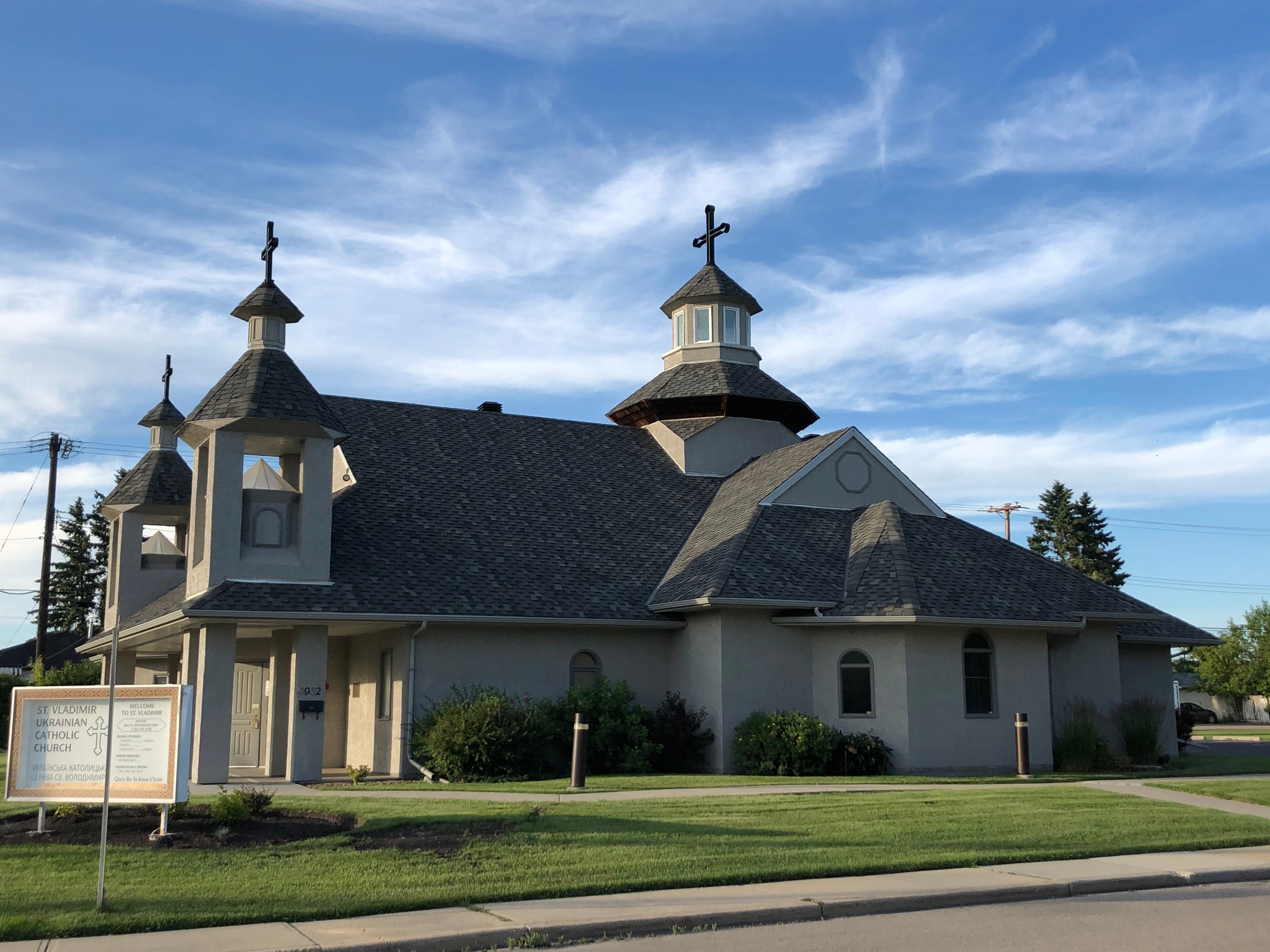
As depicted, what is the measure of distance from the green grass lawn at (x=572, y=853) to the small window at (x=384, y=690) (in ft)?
24.1

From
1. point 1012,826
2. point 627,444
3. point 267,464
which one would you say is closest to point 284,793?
point 1012,826

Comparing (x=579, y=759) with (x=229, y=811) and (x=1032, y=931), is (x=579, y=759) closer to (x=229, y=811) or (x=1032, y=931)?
(x=229, y=811)

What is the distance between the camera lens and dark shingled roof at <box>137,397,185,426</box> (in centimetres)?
3134

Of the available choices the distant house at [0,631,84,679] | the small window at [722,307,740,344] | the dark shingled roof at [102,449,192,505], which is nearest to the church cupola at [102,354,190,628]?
the dark shingled roof at [102,449,192,505]

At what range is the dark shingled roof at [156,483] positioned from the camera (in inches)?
1160

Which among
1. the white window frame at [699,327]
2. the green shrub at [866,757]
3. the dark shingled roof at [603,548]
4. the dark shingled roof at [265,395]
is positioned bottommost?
the green shrub at [866,757]

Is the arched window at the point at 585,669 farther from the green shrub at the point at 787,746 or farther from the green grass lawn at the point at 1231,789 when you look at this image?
the green grass lawn at the point at 1231,789

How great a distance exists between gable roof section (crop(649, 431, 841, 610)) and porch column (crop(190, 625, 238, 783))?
8546 mm

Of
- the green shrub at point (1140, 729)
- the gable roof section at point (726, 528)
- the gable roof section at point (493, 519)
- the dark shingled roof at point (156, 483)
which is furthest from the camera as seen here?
the dark shingled roof at point (156, 483)

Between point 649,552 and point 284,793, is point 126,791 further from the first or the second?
point 649,552

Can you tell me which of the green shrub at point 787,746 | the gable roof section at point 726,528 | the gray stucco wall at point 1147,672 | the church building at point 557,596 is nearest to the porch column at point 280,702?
the church building at point 557,596

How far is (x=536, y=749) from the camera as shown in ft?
72.0

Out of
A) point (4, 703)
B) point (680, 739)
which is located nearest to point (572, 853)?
point (680, 739)

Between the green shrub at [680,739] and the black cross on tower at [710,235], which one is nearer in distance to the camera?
the green shrub at [680,739]
